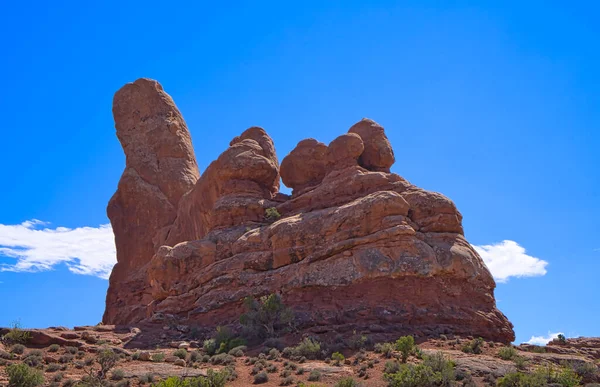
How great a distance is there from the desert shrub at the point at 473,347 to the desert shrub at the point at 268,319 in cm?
911

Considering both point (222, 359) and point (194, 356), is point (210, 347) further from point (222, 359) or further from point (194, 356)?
point (222, 359)

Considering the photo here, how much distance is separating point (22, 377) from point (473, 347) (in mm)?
19611

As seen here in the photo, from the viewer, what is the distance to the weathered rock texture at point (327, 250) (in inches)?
1246

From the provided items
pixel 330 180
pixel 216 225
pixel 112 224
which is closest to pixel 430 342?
pixel 330 180

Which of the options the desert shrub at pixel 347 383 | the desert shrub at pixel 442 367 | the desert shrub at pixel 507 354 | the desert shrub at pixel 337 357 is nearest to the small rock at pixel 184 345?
the desert shrub at pixel 337 357

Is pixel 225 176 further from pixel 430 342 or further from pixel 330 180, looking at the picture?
pixel 430 342

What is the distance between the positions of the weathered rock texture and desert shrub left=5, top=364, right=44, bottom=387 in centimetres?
1402

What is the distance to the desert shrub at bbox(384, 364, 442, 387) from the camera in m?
21.9

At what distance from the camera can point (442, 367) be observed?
23391 millimetres

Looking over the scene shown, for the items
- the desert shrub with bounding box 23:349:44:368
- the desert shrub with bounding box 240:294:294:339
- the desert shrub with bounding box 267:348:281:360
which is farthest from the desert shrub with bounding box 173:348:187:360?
the desert shrub with bounding box 23:349:44:368

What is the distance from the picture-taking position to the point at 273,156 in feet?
155

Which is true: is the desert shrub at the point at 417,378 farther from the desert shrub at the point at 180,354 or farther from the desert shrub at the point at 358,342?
the desert shrub at the point at 180,354

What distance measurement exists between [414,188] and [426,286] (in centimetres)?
712

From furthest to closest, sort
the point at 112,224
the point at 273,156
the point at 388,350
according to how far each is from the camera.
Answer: the point at 112,224 → the point at 273,156 → the point at 388,350
